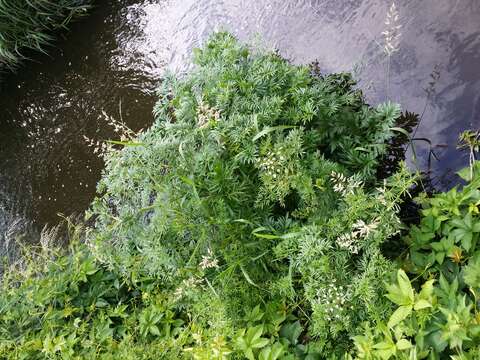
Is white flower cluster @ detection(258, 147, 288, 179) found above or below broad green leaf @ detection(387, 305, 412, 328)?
above

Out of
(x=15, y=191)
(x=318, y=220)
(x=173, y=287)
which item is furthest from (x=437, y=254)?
(x=15, y=191)

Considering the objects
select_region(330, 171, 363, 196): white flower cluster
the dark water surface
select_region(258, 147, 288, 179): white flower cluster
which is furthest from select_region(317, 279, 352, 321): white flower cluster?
the dark water surface

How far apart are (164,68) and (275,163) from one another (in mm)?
1945

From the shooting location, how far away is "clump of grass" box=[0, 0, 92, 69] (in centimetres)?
364

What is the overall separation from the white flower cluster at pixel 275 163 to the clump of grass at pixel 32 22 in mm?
2660

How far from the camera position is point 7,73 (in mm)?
4105

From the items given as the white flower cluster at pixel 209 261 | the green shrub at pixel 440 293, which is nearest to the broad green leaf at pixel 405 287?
the green shrub at pixel 440 293

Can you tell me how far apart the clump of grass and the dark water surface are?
0.13 meters

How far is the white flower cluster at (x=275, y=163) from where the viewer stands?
1861 mm

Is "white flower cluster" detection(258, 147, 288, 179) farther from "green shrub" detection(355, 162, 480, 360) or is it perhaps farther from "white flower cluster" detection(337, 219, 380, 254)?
"green shrub" detection(355, 162, 480, 360)

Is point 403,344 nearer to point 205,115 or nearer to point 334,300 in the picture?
point 334,300

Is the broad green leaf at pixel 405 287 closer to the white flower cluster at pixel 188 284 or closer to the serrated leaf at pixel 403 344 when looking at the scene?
the serrated leaf at pixel 403 344

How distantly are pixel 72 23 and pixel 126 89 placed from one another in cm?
89

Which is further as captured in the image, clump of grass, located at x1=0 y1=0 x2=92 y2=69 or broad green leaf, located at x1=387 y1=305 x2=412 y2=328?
clump of grass, located at x1=0 y1=0 x2=92 y2=69
